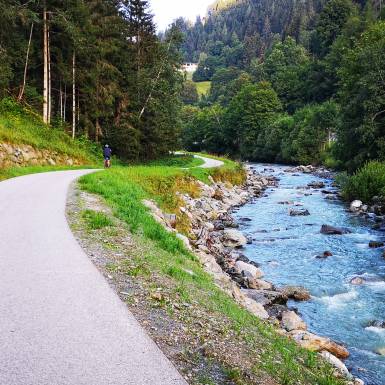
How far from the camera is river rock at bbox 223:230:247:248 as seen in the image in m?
17.7

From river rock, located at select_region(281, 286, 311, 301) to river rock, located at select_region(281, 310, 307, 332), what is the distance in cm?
161

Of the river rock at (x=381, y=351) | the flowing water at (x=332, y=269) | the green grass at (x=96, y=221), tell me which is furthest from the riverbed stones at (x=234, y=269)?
the green grass at (x=96, y=221)

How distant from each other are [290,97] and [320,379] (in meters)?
106

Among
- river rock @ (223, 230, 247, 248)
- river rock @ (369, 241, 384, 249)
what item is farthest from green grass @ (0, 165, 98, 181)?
river rock @ (369, 241, 384, 249)

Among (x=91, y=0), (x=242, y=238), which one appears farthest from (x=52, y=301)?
(x=91, y=0)

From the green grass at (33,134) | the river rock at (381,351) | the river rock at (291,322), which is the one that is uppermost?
the green grass at (33,134)

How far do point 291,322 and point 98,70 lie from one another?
1356 inches

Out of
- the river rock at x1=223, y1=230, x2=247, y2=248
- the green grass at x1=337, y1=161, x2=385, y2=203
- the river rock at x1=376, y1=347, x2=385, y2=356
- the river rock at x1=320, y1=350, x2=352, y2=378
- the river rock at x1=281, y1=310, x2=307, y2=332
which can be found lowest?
the river rock at x1=223, y1=230, x2=247, y2=248

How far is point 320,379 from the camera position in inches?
212

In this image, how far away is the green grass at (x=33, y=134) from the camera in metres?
27.4

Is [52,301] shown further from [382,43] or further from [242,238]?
[382,43]

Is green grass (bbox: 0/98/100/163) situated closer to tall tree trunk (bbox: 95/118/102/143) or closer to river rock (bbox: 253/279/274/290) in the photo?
tall tree trunk (bbox: 95/118/102/143)

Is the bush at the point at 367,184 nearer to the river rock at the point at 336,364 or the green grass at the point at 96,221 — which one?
the green grass at the point at 96,221

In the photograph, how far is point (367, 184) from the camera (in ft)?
88.4
